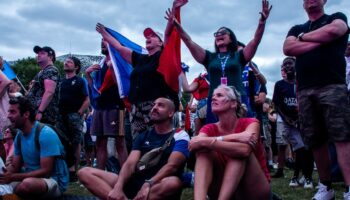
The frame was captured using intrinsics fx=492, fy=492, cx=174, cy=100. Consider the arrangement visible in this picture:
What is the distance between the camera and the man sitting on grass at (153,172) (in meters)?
4.63

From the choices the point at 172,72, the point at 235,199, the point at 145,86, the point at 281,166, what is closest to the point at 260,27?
the point at 172,72

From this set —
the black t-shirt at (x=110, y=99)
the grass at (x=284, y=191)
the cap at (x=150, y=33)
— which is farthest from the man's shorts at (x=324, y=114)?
the black t-shirt at (x=110, y=99)

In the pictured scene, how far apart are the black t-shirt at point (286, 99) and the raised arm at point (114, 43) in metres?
2.61

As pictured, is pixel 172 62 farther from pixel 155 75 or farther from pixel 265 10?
pixel 265 10

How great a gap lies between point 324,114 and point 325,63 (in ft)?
1.59

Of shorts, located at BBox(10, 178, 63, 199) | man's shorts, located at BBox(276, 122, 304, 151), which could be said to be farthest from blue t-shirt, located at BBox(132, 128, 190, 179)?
man's shorts, located at BBox(276, 122, 304, 151)

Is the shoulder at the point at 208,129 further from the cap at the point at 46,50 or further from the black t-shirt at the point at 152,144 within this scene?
the cap at the point at 46,50

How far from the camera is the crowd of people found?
14.1ft

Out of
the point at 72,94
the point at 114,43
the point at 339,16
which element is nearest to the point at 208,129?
the point at 339,16

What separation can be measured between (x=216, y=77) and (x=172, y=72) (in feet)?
1.65

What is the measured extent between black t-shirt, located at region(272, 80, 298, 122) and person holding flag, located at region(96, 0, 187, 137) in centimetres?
239

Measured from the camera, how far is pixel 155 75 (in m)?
5.53

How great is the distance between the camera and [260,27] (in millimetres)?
5199

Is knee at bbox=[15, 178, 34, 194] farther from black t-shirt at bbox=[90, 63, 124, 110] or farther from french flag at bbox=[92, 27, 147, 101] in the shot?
black t-shirt at bbox=[90, 63, 124, 110]
